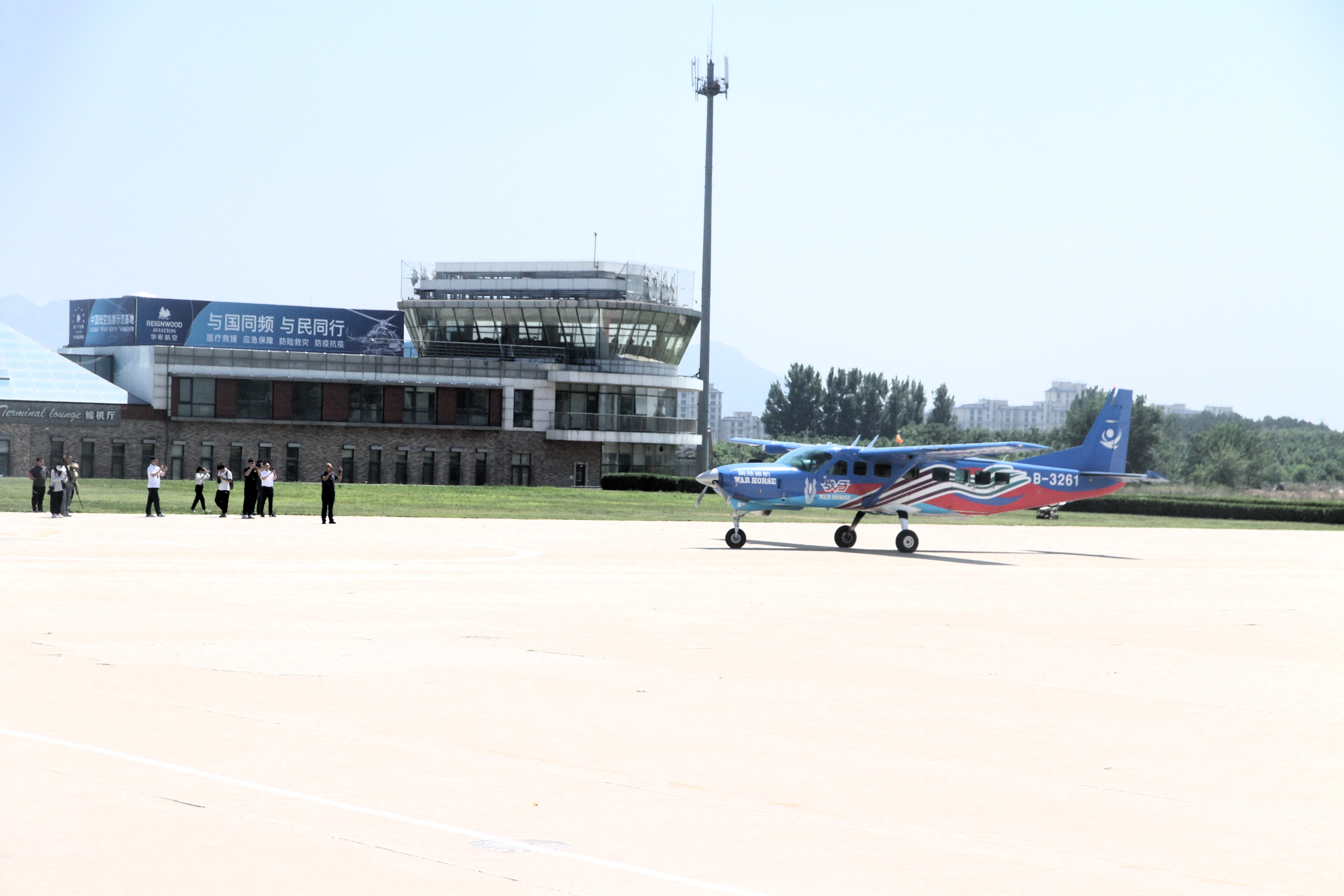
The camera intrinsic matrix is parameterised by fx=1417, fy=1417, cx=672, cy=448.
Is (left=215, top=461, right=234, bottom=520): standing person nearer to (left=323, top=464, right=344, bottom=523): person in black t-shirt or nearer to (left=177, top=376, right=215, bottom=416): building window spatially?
(left=323, top=464, right=344, bottom=523): person in black t-shirt

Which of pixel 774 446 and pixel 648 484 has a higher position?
pixel 774 446

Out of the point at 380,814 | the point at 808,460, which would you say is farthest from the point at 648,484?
the point at 380,814

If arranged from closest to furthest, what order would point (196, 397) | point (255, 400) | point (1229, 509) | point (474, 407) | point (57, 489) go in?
point (57, 489) → point (1229, 509) → point (196, 397) → point (255, 400) → point (474, 407)

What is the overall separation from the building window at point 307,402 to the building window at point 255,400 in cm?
138

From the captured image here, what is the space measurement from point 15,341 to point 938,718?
81066 millimetres

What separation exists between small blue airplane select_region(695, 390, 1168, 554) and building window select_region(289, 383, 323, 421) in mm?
54981

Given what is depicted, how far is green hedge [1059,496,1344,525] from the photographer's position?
68.2 metres

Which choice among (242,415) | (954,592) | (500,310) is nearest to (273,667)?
(954,592)

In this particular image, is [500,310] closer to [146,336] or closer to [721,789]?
[146,336]

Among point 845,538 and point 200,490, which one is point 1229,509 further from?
point 200,490

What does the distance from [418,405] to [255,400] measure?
983 centimetres

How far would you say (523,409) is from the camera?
299ft

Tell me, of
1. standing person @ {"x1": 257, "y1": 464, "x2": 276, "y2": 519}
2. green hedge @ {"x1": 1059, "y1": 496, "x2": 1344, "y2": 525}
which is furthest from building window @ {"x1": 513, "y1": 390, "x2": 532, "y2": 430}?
standing person @ {"x1": 257, "y1": 464, "x2": 276, "y2": 519}

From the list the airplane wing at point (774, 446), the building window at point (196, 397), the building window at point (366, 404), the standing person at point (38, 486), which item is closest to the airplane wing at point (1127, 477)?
the airplane wing at point (774, 446)
